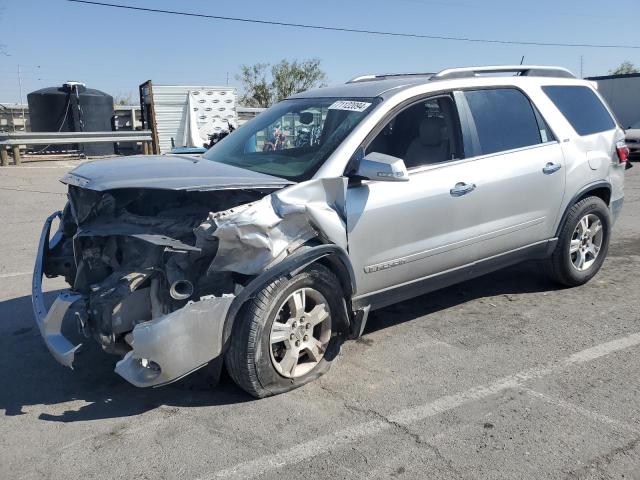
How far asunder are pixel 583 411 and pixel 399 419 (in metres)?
1.06

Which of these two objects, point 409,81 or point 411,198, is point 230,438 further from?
point 409,81

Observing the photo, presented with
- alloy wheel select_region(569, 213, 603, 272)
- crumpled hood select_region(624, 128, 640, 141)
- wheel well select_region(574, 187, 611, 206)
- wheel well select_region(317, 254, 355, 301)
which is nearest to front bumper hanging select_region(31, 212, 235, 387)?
wheel well select_region(317, 254, 355, 301)

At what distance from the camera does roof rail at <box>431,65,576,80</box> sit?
469 centimetres

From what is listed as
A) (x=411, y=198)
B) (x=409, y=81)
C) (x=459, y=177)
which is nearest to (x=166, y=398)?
(x=411, y=198)

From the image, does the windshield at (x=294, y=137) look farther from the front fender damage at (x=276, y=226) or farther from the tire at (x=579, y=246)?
the tire at (x=579, y=246)

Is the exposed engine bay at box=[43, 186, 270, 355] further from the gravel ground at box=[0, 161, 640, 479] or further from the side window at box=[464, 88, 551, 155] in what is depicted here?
the side window at box=[464, 88, 551, 155]

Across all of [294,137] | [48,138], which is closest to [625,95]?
[48,138]

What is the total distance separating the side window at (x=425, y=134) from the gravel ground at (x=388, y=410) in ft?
4.46

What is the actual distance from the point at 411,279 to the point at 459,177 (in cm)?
82

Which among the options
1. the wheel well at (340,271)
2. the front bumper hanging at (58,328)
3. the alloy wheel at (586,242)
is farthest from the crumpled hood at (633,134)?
the front bumper hanging at (58,328)

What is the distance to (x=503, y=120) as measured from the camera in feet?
15.8

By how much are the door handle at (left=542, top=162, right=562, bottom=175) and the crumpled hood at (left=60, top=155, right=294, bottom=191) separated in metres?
2.36

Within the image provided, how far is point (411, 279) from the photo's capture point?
427 cm

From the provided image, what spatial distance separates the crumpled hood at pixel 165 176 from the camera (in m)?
3.43
